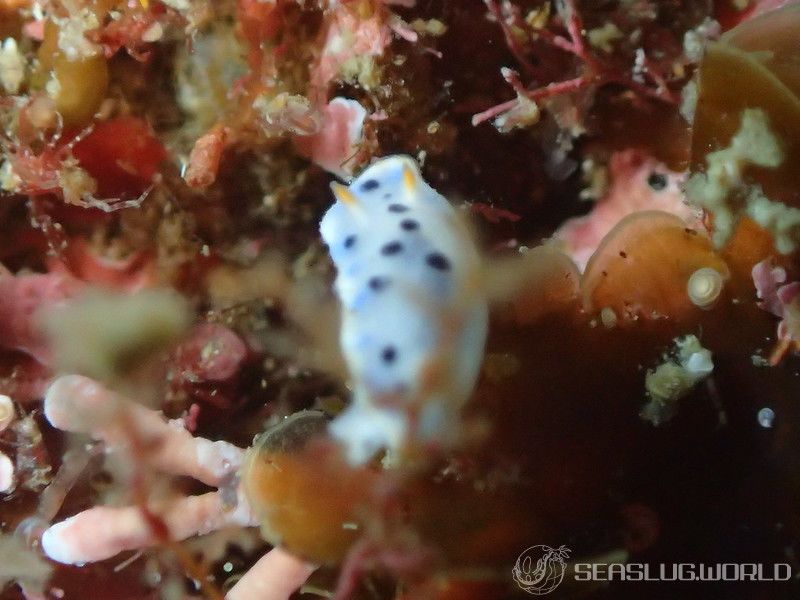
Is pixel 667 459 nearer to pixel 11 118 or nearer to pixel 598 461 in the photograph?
pixel 598 461

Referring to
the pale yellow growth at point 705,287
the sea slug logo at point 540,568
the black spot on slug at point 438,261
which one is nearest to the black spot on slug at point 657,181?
the pale yellow growth at point 705,287

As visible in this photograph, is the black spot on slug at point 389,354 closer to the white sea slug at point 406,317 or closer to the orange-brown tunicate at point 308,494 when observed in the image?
the white sea slug at point 406,317

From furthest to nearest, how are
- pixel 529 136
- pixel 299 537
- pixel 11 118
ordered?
pixel 529 136
pixel 11 118
pixel 299 537

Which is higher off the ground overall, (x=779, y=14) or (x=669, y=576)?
(x=779, y=14)

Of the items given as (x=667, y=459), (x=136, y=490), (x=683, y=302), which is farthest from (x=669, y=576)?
(x=136, y=490)

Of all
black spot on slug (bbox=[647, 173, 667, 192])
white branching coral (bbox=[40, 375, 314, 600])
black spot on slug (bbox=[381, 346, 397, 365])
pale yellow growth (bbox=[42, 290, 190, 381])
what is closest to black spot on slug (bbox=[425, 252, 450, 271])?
black spot on slug (bbox=[381, 346, 397, 365])

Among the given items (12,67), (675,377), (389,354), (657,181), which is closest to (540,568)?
(675,377)

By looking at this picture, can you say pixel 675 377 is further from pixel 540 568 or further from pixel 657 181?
pixel 657 181
